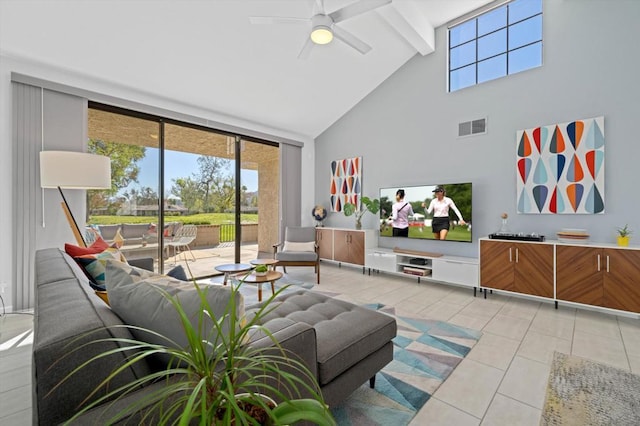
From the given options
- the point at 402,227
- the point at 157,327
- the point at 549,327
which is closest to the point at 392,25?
the point at 402,227

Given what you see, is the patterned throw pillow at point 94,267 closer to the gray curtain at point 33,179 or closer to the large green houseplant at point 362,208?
the gray curtain at point 33,179

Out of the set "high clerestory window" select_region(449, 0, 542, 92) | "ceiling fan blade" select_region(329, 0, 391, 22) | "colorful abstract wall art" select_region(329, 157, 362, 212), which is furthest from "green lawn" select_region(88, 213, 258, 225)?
"high clerestory window" select_region(449, 0, 542, 92)

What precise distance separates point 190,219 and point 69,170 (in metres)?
2.01

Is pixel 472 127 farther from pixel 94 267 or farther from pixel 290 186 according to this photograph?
pixel 94 267

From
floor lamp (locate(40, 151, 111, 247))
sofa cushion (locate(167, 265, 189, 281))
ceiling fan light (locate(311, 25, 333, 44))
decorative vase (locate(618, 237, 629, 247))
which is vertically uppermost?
ceiling fan light (locate(311, 25, 333, 44))

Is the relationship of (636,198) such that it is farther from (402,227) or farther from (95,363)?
(95,363)

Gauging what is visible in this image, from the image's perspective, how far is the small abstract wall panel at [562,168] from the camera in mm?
3238

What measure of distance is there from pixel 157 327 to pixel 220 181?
172 inches

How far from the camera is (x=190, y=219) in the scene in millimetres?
4688

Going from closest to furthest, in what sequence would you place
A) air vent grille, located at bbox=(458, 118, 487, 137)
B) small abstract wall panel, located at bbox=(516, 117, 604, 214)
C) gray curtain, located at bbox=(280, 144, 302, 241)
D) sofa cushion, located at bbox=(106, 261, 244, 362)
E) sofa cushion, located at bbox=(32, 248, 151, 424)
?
sofa cushion, located at bbox=(32, 248, 151, 424)
sofa cushion, located at bbox=(106, 261, 244, 362)
small abstract wall panel, located at bbox=(516, 117, 604, 214)
air vent grille, located at bbox=(458, 118, 487, 137)
gray curtain, located at bbox=(280, 144, 302, 241)

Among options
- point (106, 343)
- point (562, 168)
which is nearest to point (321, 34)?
point (106, 343)

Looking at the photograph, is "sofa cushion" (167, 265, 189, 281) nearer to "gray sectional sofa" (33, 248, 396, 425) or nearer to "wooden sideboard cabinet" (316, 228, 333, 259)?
"gray sectional sofa" (33, 248, 396, 425)

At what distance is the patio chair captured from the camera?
450 cm

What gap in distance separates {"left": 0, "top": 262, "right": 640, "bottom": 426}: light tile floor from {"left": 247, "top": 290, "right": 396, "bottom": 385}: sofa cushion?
18.9 inches
